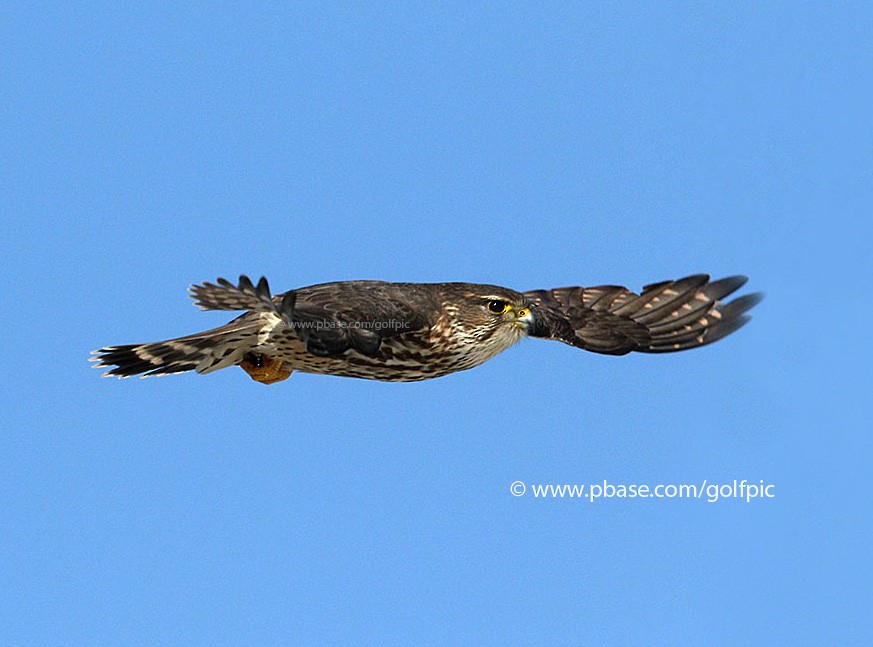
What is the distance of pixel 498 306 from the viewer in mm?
11148

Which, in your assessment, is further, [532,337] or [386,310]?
[532,337]

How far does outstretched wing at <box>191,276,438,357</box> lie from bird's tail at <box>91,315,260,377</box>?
1.67ft

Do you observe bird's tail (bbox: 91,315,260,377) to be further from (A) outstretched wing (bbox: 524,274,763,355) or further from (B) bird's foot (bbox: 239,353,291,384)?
(A) outstretched wing (bbox: 524,274,763,355)

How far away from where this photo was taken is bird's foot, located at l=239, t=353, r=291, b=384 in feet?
36.9

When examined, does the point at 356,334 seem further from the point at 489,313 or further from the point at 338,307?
the point at 489,313

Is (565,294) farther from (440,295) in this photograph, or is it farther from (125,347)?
(125,347)

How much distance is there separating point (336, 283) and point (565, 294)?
10.7 ft

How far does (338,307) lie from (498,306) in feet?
5.28

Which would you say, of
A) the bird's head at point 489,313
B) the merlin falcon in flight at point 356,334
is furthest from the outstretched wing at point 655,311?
the bird's head at point 489,313

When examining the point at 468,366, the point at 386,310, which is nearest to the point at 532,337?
the point at 468,366

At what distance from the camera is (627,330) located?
12.9 m

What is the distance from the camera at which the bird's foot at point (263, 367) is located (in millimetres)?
11234

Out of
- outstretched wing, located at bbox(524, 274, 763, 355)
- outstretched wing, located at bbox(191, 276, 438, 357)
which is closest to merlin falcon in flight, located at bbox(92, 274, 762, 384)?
outstretched wing, located at bbox(191, 276, 438, 357)

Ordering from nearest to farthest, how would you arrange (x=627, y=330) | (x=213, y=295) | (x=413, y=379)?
(x=213, y=295)
(x=413, y=379)
(x=627, y=330)
